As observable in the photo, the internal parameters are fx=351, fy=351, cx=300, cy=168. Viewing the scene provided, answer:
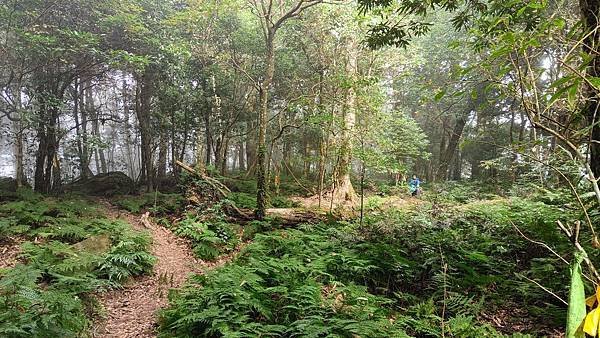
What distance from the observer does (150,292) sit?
20.7ft

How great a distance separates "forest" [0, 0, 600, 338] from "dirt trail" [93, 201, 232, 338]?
0.05 m

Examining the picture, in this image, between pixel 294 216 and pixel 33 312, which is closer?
pixel 33 312

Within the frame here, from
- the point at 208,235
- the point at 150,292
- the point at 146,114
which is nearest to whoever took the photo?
the point at 150,292

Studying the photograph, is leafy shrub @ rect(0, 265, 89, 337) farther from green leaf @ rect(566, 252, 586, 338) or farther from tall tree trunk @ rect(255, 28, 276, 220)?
tall tree trunk @ rect(255, 28, 276, 220)

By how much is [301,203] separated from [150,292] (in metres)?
7.77

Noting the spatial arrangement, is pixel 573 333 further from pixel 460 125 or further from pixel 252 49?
pixel 460 125

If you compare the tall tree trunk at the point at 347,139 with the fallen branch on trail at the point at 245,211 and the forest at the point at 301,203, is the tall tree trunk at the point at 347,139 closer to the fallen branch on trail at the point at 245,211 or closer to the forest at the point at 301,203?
the forest at the point at 301,203

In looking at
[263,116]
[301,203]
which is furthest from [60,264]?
[301,203]

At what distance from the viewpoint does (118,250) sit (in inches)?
281

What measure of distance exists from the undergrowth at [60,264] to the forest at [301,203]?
4cm

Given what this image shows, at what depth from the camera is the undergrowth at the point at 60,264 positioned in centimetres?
380

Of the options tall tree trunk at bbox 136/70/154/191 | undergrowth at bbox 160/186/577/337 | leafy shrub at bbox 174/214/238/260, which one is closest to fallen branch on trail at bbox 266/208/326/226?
leafy shrub at bbox 174/214/238/260

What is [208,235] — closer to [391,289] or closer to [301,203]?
[301,203]

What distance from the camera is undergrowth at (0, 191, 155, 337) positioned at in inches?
150
